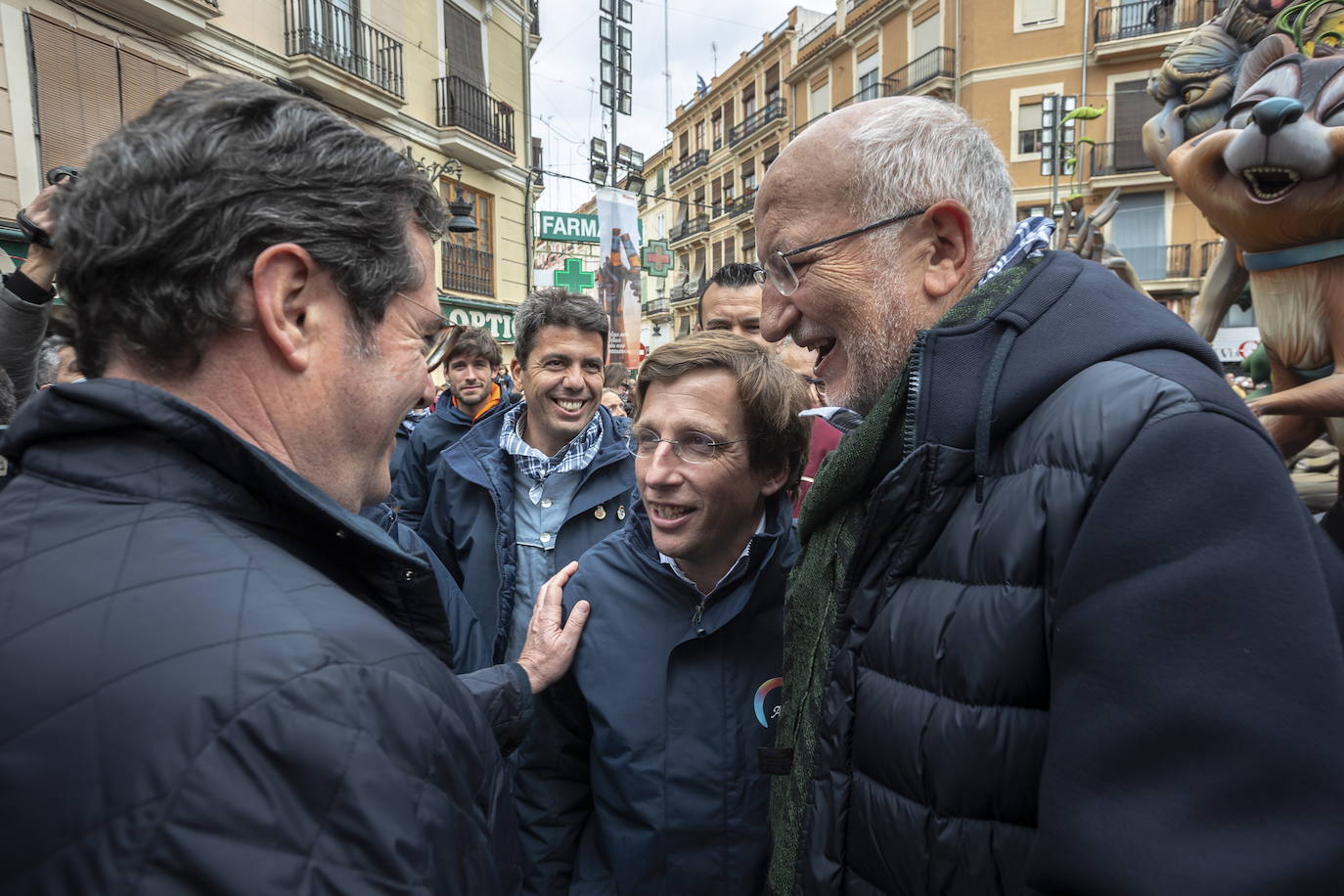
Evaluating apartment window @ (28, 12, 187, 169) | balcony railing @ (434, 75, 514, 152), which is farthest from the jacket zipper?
balcony railing @ (434, 75, 514, 152)

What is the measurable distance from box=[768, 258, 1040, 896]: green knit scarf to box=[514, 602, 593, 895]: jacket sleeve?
51 centimetres

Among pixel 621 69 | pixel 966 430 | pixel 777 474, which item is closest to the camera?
pixel 966 430

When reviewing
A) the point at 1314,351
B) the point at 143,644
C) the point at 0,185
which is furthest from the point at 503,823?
the point at 0,185

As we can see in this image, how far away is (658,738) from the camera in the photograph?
1796 mm

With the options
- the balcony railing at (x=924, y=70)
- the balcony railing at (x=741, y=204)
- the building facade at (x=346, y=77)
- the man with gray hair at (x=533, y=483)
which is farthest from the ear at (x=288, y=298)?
the balcony railing at (x=741, y=204)

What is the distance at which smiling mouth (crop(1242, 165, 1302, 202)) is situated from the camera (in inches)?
130

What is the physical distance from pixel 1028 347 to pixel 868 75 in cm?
3229

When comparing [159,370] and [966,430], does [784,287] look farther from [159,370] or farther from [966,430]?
[159,370]

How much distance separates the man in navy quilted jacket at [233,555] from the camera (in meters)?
0.68

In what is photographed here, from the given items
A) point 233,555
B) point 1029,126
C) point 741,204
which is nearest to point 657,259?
point 1029,126

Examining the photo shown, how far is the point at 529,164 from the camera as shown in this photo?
18359mm

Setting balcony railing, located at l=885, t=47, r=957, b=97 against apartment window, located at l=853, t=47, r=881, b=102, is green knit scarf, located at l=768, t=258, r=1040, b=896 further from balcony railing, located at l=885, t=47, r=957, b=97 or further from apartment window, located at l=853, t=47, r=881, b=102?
apartment window, located at l=853, t=47, r=881, b=102

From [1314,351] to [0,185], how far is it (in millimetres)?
10846

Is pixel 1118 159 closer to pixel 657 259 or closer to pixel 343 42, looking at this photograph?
pixel 657 259
